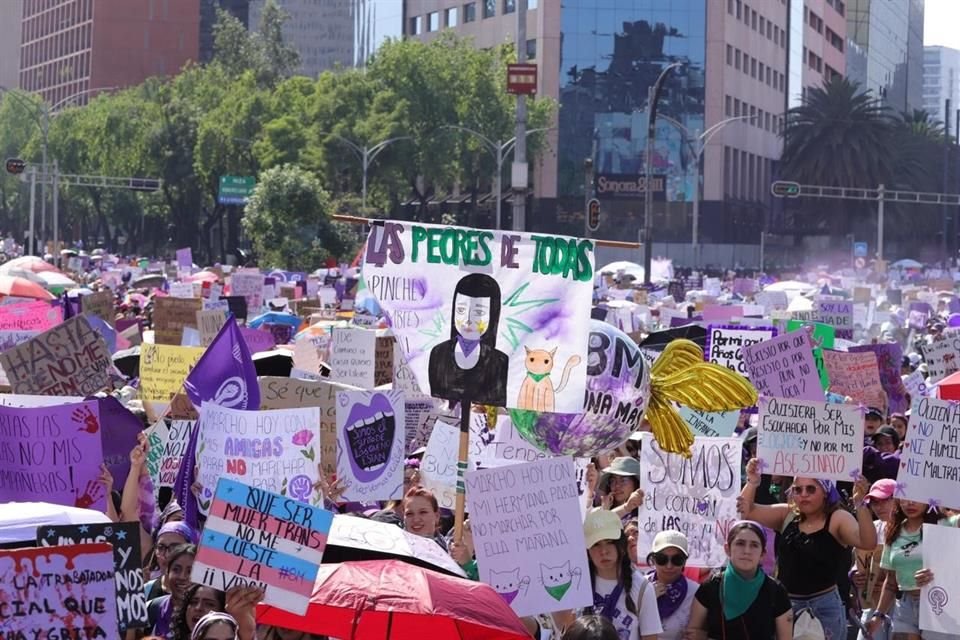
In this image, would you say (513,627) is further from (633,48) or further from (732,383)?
(633,48)

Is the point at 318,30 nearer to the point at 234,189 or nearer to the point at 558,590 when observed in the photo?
the point at 234,189

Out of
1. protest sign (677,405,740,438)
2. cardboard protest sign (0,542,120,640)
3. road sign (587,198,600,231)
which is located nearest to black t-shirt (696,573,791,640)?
cardboard protest sign (0,542,120,640)

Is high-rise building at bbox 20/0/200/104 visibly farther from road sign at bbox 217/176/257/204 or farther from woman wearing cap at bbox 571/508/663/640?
woman wearing cap at bbox 571/508/663/640

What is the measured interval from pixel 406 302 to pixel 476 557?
1.37 metres

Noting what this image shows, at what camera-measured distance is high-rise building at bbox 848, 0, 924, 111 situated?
12294 cm

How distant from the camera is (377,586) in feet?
21.0

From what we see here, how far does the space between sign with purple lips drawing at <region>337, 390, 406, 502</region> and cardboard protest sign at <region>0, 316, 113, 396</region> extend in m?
2.57

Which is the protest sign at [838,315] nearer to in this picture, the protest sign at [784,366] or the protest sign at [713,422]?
the protest sign at [784,366]

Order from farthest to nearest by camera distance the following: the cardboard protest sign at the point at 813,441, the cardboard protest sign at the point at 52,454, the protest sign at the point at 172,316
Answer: the protest sign at the point at 172,316 < the cardboard protest sign at the point at 813,441 < the cardboard protest sign at the point at 52,454

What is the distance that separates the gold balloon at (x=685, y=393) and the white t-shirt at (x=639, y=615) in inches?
70.5

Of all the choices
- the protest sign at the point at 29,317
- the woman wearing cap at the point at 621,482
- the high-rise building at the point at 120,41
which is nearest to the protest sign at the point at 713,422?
the woman wearing cap at the point at 621,482

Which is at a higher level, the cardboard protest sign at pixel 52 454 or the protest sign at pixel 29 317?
the protest sign at pixel 29 317

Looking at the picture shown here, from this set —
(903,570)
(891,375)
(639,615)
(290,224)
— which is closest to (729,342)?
(891,375)

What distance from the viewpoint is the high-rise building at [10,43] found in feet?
519
